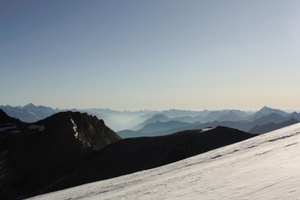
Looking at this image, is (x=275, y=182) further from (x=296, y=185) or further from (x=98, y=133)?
(x=98, y=133)

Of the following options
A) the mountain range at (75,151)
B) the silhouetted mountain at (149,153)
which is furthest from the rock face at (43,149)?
the silhouetted mountain at (149,153)

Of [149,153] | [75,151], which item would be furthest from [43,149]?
[149,153]

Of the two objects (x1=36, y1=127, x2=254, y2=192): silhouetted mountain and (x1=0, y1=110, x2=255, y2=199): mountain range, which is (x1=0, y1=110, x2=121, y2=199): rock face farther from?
(x1=36, y1=127, x2=254, y2=192): silhouetted mountain

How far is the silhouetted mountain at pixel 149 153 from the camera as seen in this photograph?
6344 centimetres

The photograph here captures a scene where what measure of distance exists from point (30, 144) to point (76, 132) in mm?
13350

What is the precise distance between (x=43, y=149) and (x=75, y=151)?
32.5ft

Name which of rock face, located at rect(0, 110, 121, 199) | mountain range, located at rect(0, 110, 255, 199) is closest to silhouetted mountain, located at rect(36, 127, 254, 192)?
mountain range, located at rect(0, 110, 255, 199)

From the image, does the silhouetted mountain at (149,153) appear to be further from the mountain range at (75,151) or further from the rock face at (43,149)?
the rock face at (43,149)

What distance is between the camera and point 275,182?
38.3 ft

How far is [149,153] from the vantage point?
67.1m

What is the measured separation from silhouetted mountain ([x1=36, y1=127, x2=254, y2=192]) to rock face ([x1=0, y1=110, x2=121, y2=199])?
444 inches

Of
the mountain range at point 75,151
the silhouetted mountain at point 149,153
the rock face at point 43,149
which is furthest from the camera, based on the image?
the rock face at point 43,149

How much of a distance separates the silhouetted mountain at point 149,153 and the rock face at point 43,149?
1128 cm

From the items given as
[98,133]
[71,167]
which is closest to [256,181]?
[71,167]
